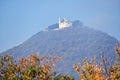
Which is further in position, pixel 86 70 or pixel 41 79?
pixel 41 79

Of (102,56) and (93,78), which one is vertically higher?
(102,56)

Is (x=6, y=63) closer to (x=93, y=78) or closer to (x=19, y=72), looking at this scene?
(x=19, y=72)

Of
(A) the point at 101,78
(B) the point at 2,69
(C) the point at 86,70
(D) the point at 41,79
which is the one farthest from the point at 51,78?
(A) the point at 101,78

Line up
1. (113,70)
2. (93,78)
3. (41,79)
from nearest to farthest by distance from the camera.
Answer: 1. (93,78)
2. (113,70)
3. (41,79)

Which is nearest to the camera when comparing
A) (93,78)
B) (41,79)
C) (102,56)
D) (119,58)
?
(102,56)

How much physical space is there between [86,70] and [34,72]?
6.88 metres

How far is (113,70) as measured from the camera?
22812 millimetres

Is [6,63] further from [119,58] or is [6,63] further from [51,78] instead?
[119,58]

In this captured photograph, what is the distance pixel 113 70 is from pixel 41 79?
6425 millimetres

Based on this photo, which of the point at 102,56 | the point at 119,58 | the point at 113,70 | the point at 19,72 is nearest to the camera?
the point at 102,56

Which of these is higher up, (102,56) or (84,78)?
(102,56)

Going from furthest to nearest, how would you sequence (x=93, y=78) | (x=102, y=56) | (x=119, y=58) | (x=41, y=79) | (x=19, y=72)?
(x=119, y=58) < (x=19, y=72) < (x=41, y=79) < (x=93, y=78) < (x=102, y=56)

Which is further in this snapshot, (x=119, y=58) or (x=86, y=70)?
(x=119, y=58)

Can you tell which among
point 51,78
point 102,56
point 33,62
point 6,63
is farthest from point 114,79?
point 6,63
